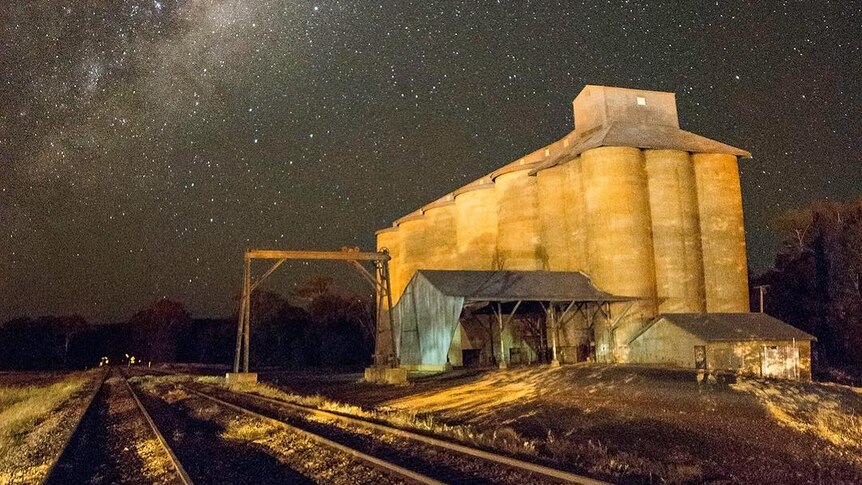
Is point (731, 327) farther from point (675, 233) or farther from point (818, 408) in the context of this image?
point (818, 408)

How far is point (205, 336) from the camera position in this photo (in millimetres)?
96312

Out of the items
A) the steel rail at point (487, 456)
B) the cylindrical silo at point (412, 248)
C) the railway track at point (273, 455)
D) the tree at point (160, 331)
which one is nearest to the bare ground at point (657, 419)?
the steel rail at point (487, 456)

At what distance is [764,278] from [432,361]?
35.9m

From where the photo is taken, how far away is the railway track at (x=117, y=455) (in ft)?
32.4

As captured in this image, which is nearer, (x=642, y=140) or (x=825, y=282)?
(x=642, y=140)

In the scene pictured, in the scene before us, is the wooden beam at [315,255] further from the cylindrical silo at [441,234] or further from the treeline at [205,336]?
the treeline at [205,336]

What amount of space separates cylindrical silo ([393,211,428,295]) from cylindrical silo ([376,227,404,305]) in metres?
0.33

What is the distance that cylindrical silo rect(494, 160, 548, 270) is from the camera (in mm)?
44438

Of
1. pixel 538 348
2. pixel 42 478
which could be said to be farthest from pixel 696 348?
pixel 42 478

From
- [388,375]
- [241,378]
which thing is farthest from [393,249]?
[388,375]

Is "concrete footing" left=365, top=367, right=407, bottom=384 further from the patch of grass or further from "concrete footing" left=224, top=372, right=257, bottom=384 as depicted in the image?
the patch of grass

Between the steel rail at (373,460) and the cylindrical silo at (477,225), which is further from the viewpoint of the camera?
the cylindrical silo at (477,225)

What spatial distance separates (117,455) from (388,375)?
1774 centimetres

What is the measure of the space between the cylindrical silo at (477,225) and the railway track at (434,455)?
109 feet
